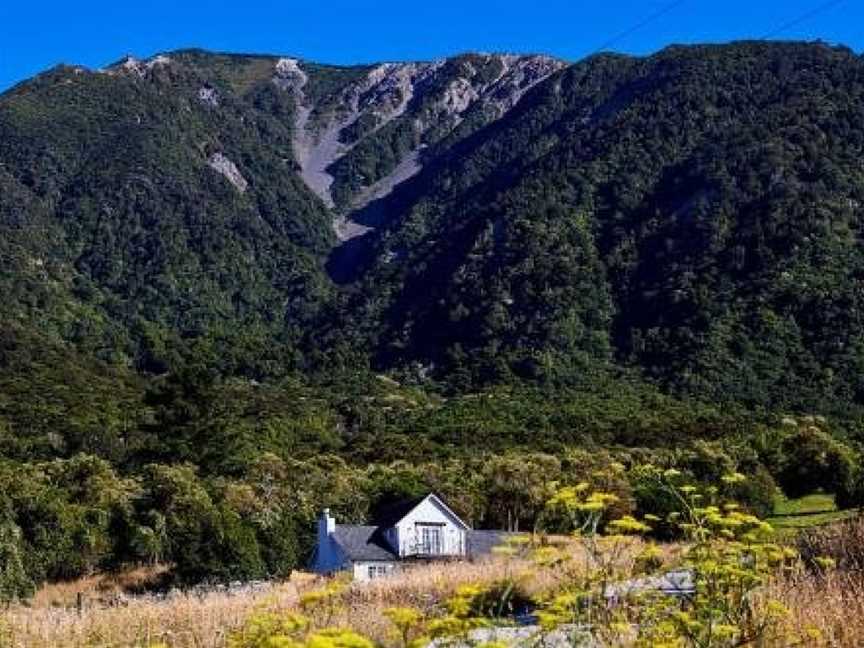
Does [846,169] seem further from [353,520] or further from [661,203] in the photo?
[353,520]

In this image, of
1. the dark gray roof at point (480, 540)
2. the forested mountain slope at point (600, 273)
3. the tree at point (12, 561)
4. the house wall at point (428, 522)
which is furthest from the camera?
the forested mountain slope at point (600, 273)

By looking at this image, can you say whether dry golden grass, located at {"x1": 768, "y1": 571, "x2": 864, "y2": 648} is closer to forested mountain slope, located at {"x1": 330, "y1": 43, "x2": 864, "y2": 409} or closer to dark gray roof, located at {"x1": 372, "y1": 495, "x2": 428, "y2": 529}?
dark gray roof, located at {"x1": 372, "y1": 495, "x2": 428, "y2": 529}

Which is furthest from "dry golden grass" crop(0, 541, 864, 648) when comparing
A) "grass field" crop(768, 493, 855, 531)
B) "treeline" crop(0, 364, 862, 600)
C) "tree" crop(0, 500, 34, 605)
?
"grass field" crop(768, 493, 855, 531)

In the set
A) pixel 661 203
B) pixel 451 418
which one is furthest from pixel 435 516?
pixel 661 203

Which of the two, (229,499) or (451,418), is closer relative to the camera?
(229,499)

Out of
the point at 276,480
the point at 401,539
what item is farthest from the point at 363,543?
the point at 276,480

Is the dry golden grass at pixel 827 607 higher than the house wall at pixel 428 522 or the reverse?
the reverse

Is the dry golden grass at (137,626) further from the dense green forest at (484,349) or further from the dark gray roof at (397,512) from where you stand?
the dark gray roof at (397,512)

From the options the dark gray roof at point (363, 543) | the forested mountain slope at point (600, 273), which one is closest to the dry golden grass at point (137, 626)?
the dark gray roof at point (363, 543)

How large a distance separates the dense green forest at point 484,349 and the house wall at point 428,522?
385 cm

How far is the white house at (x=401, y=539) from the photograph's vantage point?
36.2 metres

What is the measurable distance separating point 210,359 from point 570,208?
199 feet

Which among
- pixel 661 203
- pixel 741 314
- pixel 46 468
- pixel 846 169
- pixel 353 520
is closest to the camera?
pixel 353 520

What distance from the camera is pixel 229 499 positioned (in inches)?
1769
